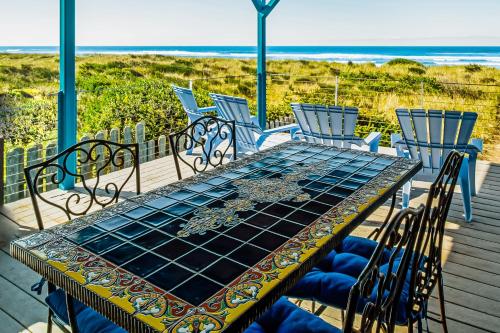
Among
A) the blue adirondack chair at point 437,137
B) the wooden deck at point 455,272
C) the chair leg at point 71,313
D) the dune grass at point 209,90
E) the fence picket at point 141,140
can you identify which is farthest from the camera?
the dune grass at point 209,90

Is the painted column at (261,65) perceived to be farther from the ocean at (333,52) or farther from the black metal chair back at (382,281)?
the ocean at (333,52)

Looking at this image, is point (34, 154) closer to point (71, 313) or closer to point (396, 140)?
point (71, 313)

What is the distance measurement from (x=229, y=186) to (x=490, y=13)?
81.0 feet

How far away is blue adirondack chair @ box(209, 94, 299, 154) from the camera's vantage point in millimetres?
4047

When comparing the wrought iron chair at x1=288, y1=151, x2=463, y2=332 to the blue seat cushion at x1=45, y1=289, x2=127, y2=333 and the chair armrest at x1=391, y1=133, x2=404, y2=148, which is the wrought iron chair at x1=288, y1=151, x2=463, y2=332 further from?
the chair armrest at x1=391, y1=133, x2=404, y2=148

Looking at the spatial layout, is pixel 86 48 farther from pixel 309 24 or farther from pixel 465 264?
pixel 465 264

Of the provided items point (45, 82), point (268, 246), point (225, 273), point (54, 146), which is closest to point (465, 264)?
point (268, 246)

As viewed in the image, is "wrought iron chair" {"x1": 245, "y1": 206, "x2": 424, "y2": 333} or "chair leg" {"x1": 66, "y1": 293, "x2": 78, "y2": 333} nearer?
"wrought iron chair" {"x1": 245, "y1": 206, "x2": 424, "y2": 333}

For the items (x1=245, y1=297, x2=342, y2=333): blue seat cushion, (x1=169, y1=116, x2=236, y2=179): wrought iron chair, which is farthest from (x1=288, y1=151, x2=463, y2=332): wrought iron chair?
(x1=169, y1=116, x2=236, y2=179): wrought iron chair

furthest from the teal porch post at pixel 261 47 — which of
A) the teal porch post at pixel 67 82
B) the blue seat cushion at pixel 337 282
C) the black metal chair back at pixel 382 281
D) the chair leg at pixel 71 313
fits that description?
the black metal chair back at pixel 382 281

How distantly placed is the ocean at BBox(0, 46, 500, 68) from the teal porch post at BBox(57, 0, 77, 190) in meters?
19.2

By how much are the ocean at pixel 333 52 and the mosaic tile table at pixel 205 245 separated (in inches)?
803

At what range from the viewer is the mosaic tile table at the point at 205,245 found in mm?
971

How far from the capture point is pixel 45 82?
15281 millimetres
